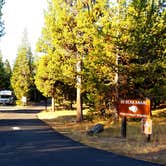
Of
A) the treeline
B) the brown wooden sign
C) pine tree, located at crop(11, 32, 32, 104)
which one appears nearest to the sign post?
the brown wooden sign

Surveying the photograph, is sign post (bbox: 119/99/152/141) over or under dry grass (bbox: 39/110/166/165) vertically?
over

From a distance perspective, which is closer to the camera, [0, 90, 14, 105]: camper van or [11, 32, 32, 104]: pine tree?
[11, 32, 32, 104]: pine tree

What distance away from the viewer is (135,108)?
63.1ft

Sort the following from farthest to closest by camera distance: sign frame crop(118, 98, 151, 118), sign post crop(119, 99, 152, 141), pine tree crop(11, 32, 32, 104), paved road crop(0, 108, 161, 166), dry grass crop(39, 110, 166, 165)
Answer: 1. pine tree crop(11, 32, 32, 104)
2. sign frame crop(118, 98, 151, 118)
3. sign post crop(119, 99, 152, 141)
4. dry grass crop(39, 110, 166, 165)
5. paved road crop(0, 108, 161, 166)

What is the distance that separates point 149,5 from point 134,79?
343 cm

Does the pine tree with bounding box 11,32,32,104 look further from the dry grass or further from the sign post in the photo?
the sign post

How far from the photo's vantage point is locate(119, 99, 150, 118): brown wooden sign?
728 inches

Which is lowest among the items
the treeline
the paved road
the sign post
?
the paved road

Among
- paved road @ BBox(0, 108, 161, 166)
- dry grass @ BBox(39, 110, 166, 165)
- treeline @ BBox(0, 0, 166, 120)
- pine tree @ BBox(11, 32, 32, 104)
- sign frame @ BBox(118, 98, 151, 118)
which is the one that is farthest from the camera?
pine tree @ BBox(11, 32, 32, 104)

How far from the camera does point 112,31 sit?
66.8 ft

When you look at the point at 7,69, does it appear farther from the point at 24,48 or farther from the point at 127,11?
the point at 127,11

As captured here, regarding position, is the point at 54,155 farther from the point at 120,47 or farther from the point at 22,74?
the point at 22,74

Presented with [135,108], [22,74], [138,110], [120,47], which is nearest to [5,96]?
[22,74]

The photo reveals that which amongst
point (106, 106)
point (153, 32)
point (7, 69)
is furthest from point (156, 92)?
point (7, 69)
